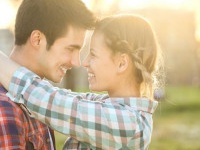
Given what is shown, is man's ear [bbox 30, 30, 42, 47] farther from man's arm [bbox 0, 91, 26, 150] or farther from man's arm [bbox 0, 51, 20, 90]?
man's arm [bbox 0, 91, 26, 150]

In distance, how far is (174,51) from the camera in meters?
47.2

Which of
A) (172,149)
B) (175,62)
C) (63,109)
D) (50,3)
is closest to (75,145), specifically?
(63,109)

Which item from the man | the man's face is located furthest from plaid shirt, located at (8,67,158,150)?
the man's face

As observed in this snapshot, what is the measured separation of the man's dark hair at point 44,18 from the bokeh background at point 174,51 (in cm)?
1025

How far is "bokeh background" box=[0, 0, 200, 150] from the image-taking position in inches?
671

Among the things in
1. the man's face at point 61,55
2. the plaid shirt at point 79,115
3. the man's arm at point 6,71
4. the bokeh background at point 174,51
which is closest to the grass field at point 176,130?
the bokeh background at point 174,51

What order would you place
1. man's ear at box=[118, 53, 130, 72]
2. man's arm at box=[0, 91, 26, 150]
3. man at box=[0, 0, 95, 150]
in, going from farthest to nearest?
man at box=[0, 0, 95, 150] → man's ear at box=[118, 53, 130, 72] → man's arm at box=[0, 91, 26, 150]

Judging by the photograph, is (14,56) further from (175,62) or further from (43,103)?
(175,62)

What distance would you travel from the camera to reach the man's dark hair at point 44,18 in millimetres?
3312

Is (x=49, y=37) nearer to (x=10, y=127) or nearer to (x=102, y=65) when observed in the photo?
(x=102, y=65)

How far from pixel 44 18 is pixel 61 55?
0.70ft

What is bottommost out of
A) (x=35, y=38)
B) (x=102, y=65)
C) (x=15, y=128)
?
(x=15, y=128)

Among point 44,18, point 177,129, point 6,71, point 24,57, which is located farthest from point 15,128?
point 177,129

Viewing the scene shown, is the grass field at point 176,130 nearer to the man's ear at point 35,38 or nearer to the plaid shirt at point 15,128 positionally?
the man's ear at point 35,38
